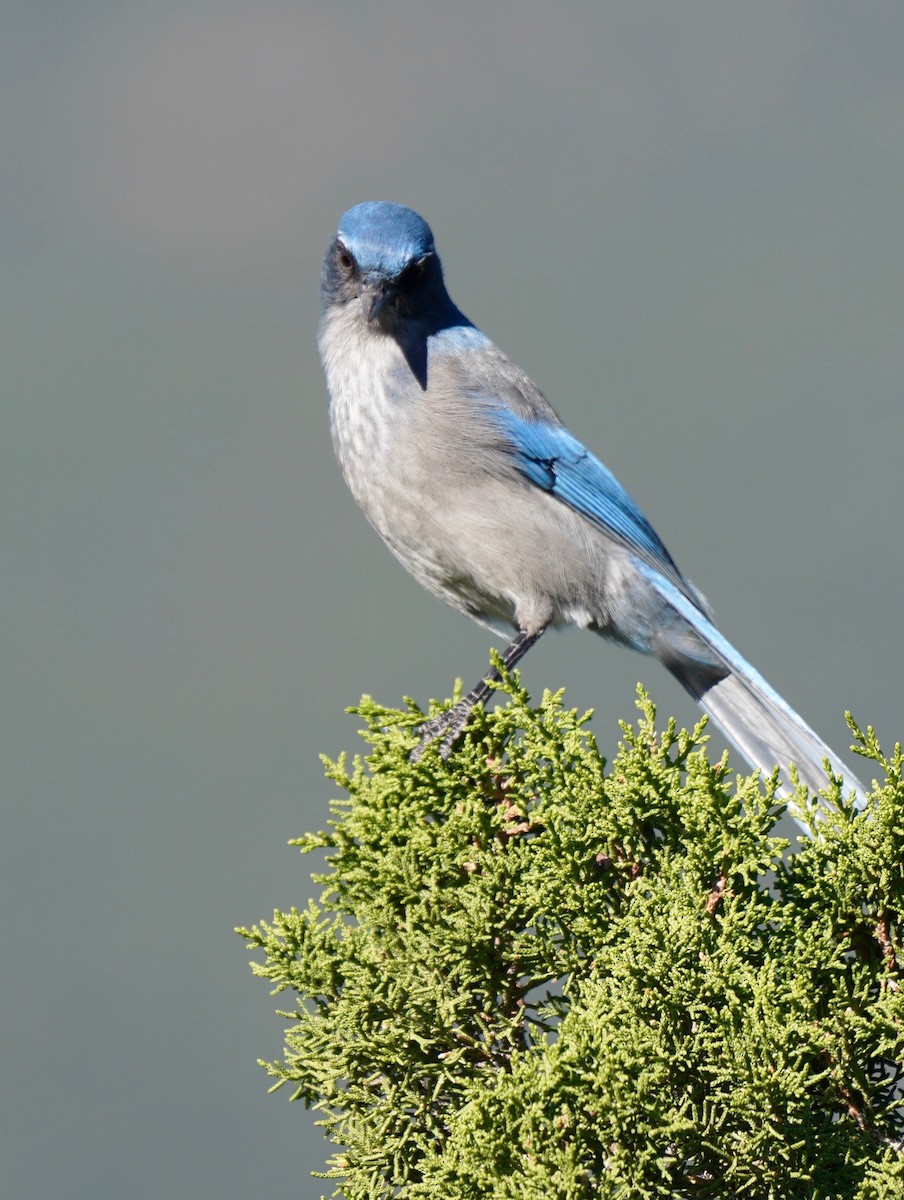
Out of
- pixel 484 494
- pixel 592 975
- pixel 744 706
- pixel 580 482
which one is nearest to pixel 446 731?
pixel 592 975

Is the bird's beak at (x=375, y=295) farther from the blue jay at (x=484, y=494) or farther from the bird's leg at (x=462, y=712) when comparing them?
the bird's leg at (x=462, y=712)

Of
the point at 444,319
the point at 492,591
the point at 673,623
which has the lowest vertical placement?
the point at 673,623

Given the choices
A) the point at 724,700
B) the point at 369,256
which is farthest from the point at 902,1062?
the point at 369,256

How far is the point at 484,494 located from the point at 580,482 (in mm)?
382

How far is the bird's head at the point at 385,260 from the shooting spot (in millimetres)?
3893

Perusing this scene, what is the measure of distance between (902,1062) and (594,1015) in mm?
557

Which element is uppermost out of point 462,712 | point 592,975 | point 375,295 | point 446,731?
point 375,295

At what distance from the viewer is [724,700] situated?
3.96 m

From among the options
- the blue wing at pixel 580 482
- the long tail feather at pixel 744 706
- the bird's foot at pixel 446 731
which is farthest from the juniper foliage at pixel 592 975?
the blue wing at pixel 580 482

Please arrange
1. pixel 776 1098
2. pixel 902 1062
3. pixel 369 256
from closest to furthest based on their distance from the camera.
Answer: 1. pixel 776 1098
2. pixel 902 1062
3. pixel 369 256

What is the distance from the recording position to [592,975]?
235 centimetres

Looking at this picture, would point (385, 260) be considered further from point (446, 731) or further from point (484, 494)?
point (446, 731)

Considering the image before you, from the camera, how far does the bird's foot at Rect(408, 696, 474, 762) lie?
271 centimetres

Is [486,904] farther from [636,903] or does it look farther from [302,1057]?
[302,1057]
